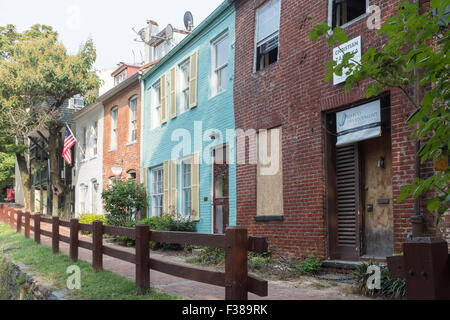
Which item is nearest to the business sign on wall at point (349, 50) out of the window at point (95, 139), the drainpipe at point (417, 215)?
the drainpipe at point (417, 215)

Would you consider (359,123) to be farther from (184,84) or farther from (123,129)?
A: (123,129)

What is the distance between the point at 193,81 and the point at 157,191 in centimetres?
441

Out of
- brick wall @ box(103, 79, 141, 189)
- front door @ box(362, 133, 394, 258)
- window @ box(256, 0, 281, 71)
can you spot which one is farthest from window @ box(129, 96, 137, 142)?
front door @ box(362, 133, 394, 258)

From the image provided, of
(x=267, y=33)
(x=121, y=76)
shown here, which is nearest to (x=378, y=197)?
(x=267, y=33)

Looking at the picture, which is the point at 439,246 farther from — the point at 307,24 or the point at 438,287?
the point at 307,24

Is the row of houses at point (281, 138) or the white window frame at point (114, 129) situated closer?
the row of houses at point (281, 138)

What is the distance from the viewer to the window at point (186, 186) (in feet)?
45.5

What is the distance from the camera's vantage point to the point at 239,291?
4098 millimetres

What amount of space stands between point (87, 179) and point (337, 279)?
58.5 feet

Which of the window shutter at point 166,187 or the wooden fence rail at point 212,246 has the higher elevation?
the window shutter at point 166,187

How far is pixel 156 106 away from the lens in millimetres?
16625

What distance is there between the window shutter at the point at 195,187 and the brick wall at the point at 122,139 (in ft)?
15.5

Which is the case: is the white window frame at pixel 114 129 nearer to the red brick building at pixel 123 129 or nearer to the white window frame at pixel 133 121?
the red brick building at pixel 123 129

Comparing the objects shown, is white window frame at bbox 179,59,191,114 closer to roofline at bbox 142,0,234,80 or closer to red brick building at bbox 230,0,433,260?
roofline at bbox 142,0,234,80
